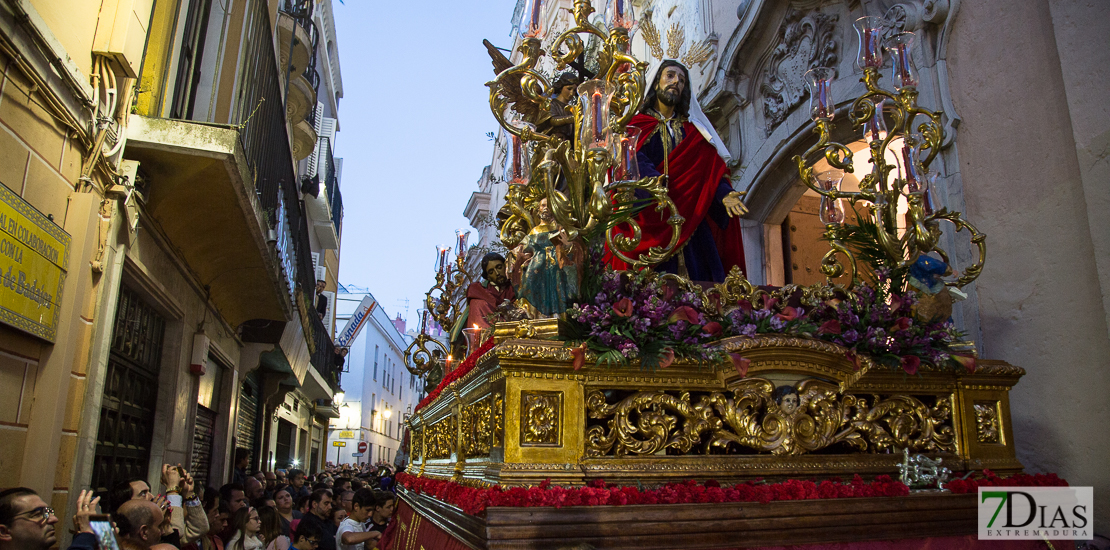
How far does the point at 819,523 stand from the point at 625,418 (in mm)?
879

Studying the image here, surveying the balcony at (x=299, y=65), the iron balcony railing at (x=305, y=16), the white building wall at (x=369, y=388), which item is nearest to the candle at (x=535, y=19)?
the balcony at (x=299, y=65)

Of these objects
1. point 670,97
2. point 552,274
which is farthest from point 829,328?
point 670,97

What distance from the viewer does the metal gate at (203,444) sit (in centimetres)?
795

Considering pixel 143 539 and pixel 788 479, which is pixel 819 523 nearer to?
pixel 788 479

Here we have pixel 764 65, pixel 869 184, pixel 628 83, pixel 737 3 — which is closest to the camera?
pixel 628 83

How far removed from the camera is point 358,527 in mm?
5465

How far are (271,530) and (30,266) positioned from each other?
2385 millimetres

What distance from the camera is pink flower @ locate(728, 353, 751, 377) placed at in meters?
3.14

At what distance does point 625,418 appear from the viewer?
3055 mm

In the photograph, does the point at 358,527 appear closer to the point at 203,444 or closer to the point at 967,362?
the point at 203,444

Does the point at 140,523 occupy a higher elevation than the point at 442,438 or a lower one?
lower

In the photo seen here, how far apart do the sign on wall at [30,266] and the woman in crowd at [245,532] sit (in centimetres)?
162

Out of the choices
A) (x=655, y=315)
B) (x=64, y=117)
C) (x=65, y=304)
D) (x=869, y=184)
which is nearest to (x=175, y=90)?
(x=64, y=117)

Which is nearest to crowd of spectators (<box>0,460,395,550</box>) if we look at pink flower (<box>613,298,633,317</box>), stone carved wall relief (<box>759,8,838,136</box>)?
pink flower (<box>613,298,633,317</box>)
